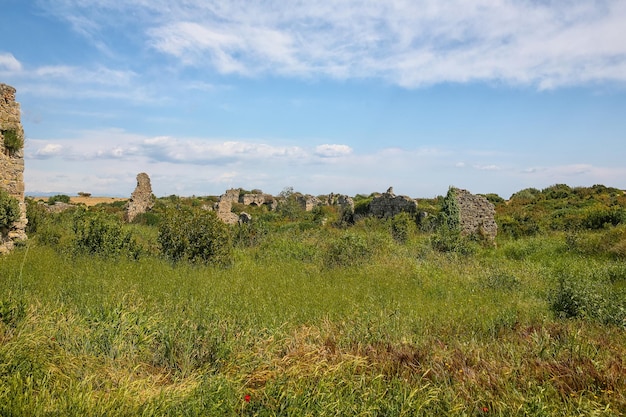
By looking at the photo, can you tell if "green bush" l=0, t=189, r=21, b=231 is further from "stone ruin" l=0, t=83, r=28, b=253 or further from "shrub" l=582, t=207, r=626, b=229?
"shrub" l=582, t=207, r=626, b=229

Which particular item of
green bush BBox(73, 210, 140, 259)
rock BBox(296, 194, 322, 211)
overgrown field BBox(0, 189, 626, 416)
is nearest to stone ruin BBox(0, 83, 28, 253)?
overgrown field BBox(0, 189, 626, 416)

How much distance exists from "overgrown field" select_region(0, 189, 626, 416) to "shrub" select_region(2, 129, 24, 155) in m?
3.10

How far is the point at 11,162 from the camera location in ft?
40.0

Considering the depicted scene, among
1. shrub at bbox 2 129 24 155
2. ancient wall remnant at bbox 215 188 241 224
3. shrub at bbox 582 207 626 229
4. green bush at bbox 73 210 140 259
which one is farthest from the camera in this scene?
ancient wall remnant at bbox 215 188 241 224

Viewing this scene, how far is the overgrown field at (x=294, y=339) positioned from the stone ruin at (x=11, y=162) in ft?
3.86

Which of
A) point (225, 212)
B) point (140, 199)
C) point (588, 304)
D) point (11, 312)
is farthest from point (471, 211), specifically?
point (140, 199)

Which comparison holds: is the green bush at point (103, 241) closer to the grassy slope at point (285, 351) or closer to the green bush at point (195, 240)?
the green bush at point (195, 240)

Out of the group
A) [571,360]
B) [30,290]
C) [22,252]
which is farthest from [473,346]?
[22,252]

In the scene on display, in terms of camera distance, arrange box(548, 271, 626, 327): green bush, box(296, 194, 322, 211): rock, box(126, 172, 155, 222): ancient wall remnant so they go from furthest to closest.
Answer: box(296, 194, 322, 211): rock < box(126, 172, 155, 222): ancient wall remnant < box(548, 271, 626, 327): green bush

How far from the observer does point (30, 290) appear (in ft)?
23.6

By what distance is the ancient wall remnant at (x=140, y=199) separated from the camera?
91.0 feet

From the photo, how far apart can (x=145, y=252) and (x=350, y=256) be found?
5.61m

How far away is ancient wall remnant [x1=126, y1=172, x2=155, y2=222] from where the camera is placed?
27.7 m

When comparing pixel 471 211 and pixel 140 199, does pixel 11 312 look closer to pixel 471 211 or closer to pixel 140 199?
pixel 471 211
